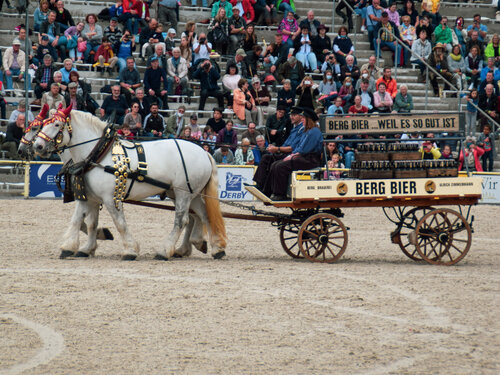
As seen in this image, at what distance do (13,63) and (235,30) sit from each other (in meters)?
5.98

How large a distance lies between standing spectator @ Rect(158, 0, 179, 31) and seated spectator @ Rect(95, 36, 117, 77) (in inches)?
94.7

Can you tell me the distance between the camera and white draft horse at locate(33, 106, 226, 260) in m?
12.9

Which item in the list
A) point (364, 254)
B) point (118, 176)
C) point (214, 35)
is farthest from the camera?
point (214, 35)

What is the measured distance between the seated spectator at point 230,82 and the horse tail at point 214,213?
10.5 metres

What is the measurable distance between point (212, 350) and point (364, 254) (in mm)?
6324

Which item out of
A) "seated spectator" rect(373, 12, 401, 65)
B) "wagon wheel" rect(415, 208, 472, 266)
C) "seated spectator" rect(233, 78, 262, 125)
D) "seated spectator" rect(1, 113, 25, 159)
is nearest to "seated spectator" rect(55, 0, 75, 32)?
"seated spectator" rect(1, 113, 25, 159)

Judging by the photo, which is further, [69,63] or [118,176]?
[69,63]

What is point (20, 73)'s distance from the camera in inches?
894

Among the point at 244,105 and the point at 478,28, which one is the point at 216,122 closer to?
the point at 244,105

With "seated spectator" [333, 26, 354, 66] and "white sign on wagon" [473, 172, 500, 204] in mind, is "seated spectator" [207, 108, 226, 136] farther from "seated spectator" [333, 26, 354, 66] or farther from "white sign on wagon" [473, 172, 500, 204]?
"white sign on wagon" [473, 172, 500, 204]

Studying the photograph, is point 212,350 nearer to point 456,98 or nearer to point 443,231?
point 443,231

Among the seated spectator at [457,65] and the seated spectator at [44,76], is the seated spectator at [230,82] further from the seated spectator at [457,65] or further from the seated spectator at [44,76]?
the seated spectator at [457,65]

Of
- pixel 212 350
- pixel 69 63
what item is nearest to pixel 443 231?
pixel 212 350

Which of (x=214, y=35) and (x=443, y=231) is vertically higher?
(x=214, y=35)
